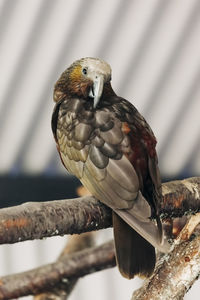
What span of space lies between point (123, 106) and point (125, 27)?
130 centimetres

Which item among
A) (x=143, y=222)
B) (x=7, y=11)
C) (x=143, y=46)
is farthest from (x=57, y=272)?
(x=143, y=46)

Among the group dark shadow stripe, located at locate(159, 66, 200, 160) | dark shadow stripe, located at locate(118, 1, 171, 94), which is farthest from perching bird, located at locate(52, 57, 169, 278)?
dark shadow stripe, located at locate(159, 66, 200, 160)

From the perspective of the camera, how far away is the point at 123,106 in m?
2.02

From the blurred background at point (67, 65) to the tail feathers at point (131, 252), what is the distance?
1.48 metres

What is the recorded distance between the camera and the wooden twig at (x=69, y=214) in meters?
1.53

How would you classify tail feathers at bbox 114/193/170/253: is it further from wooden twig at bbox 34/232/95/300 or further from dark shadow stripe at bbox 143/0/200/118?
dark shadow stripe at bbox 143/0/200/118

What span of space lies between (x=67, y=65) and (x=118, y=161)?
1584 mm

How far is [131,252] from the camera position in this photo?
1840mm

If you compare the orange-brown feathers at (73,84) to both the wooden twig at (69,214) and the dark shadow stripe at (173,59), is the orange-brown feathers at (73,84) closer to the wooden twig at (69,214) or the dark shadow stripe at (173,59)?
the wooden twig at (69,214)

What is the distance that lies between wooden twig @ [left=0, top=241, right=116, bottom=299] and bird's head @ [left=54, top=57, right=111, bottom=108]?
553 mm

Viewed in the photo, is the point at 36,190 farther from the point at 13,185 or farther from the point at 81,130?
the point at 81,130

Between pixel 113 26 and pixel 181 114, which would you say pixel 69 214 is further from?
pixel 181 114

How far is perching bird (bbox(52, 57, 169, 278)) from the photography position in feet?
5.97

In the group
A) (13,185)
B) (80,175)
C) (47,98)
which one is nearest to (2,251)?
(13,185)
